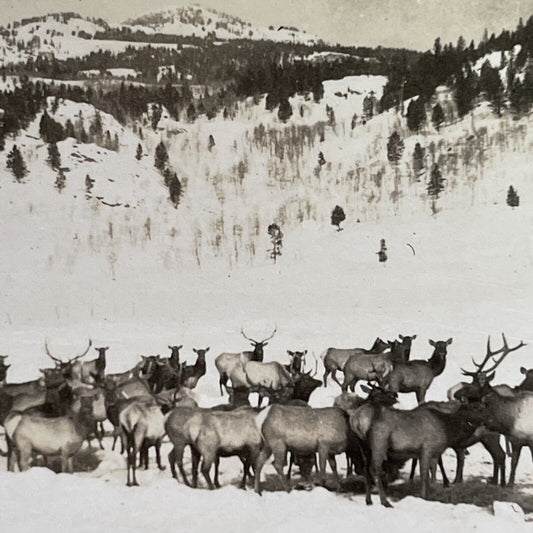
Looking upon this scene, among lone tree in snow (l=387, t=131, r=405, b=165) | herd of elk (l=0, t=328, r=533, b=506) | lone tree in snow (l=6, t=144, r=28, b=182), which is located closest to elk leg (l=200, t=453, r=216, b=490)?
herd of elk (l=0, t=328, r=533, b=506)

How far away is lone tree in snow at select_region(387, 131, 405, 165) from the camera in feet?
77.5

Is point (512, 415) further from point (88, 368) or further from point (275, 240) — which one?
point (275, 240)

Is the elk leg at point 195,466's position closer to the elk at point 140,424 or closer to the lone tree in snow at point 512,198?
the elk at point 140,424

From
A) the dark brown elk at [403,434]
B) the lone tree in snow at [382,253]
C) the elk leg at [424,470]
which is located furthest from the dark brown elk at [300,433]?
the lone tree in snow at [382,253]

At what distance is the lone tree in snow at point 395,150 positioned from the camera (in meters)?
23.6

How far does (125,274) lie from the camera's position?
50.2 feet

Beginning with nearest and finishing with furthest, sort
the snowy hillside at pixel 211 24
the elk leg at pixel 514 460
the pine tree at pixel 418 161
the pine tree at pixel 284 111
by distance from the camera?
1. the elk leg at pixel 514 460
2. the snowy hillside at pixel 211 24
3. the pine tree at pixel 418 161
4. the pine tree at pixel 284 111

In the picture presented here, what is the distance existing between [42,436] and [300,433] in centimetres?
219

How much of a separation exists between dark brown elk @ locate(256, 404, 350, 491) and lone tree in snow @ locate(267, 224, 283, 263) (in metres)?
11.9

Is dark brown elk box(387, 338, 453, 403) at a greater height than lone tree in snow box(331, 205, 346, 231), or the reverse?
lone tree in snow box(331, 205, 346, 231)

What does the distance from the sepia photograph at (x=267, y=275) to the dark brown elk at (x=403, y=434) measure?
0.02 meters

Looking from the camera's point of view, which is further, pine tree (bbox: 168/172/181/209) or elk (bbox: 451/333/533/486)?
pine tree (bbox: 168/172/181/209)

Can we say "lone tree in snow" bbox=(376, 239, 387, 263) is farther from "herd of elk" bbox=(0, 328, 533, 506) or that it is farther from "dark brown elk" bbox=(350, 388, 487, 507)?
"dark brown elk" bbox=(350, 388, 487, 507)

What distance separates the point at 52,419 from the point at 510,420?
13.3 feet
